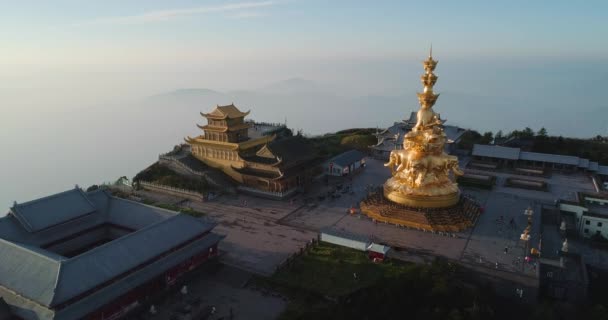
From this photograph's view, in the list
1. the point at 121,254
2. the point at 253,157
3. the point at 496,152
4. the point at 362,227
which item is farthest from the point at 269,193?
the point at 496,152

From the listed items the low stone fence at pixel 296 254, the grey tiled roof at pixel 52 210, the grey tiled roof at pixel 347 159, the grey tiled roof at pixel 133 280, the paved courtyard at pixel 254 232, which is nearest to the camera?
the grey tiled roof at pixel 133 280

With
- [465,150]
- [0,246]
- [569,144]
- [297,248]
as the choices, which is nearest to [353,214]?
[297,248]

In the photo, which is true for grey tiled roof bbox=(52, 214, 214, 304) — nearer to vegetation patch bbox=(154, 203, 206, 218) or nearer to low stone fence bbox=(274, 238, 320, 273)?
low stone fence bbox=(274, 238, 320, 273)

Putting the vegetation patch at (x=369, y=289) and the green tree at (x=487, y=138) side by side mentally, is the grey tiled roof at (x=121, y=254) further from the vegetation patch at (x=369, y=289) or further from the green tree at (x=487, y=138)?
the green tree at (x=487, y=138)

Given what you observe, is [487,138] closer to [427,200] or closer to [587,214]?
[587,214]

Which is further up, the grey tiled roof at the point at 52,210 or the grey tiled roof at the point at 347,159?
the grey tiled roof at the point at 52,210

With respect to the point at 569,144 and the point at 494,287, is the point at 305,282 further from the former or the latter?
the point at 569,144

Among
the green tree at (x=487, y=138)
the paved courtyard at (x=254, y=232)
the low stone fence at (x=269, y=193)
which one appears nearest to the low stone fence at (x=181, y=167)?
the low stone fence at (x=269, y=193)
